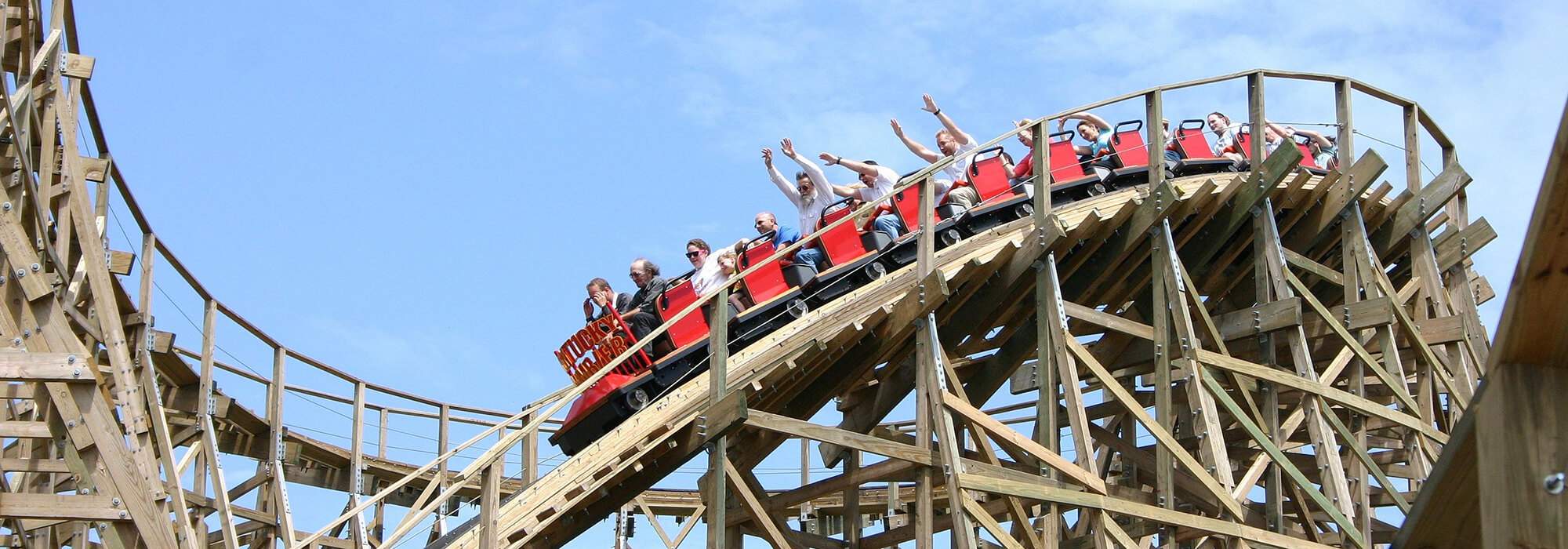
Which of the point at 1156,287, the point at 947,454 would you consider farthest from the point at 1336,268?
the point at 947,454

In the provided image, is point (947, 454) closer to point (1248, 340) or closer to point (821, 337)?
point (821, 337)

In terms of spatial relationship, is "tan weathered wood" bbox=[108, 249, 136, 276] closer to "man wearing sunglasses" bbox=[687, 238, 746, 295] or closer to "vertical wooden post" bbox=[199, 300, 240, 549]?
"vertical wooden post" bbox=[199, 300, 240, 549]

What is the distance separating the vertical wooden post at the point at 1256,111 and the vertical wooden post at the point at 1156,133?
108 cm

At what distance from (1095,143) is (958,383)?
372 centimetres

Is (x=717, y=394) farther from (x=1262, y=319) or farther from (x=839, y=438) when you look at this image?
(x=1262, y=319)

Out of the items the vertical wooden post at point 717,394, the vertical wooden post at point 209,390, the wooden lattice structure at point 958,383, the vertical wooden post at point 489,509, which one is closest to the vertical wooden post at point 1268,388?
the wooden lattice structure at point 958,383

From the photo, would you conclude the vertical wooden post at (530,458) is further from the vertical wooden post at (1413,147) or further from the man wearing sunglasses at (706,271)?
the vertical wooden post at (1413,147)

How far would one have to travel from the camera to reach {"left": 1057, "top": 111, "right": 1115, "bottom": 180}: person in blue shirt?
14763mm

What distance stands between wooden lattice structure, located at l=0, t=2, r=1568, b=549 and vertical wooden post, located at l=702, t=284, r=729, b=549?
28 mm

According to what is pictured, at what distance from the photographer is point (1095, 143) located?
15336 millimetres

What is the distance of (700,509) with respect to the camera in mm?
12469

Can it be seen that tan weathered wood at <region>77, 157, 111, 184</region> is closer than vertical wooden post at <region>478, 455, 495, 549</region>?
No

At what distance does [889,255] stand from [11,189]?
7.00m

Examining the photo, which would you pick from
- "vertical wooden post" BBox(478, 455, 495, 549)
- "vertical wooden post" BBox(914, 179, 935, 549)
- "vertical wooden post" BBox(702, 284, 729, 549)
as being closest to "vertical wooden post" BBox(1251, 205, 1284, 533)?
"vertical wooden post" BBox(914, 179, 935, 549)
